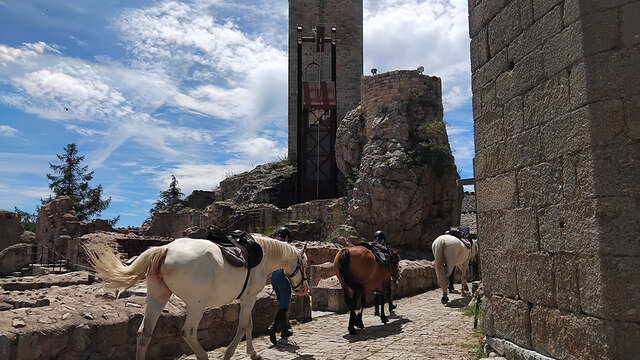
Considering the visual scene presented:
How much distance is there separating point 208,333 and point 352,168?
20979mm

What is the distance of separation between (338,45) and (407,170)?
21156 millimetres

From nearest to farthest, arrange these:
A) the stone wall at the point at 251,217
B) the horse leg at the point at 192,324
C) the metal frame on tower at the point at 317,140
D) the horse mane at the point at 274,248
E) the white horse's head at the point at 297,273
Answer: the horse leg at the point at 192,324, the horse mane at the point at 274,248, the white horse's head at the point at 297,273, the stone wall at the point at 251,217, the metal frame on tower at the point at 317,140

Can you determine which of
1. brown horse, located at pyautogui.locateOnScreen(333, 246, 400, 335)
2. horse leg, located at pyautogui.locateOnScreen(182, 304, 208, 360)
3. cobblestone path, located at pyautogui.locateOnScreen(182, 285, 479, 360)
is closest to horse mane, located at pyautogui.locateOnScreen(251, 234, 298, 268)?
cobblestone path, located at pyautogui.locateOnScreen(182, 285, 479, 360)

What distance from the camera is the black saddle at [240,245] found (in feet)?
17.7

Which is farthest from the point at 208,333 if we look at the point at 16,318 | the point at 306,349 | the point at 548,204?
the point at 548,204

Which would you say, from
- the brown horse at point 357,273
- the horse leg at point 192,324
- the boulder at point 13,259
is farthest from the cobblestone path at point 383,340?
the boulder at point 13,259

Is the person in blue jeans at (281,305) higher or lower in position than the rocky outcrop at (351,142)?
lower

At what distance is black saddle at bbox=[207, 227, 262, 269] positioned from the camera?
5.40 m

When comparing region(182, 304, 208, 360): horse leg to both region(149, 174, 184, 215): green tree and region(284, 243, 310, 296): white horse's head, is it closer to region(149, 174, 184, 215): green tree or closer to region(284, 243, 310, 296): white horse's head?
region(284, 243, 310, 296): white horse's head

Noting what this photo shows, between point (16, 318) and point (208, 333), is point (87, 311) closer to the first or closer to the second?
point (16, 318)

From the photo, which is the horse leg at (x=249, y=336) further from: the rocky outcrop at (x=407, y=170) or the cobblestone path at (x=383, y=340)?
A: the rocky outcrop at (x=407, y=170)

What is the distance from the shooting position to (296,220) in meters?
25.6

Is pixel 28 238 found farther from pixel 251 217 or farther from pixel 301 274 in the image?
pixel 301 274

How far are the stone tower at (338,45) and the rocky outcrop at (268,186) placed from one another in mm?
2644
